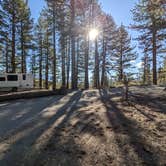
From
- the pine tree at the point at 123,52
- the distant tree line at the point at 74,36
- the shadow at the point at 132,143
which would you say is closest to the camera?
the shadow at the point at 132,143

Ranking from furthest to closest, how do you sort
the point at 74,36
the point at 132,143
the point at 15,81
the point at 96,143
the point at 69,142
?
the point at 15,81 < the point at 74,36 < the point at 69,142 < the point at 96,143 < the point at 132,143

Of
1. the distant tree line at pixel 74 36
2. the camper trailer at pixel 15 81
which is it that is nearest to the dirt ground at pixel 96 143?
the distant tree line at pixel 74 36

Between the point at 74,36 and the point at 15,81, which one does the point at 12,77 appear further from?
the point at 74,36

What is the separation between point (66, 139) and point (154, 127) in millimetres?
2203

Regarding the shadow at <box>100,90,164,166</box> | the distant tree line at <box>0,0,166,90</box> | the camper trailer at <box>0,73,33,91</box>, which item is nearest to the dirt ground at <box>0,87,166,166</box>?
the shadow at <box>100,90,164,166</box>

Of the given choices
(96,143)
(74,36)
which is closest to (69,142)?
(96,143)

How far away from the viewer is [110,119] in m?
6.09

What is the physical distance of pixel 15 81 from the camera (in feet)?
80.0

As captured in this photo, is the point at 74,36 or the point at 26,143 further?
the point at 74,36

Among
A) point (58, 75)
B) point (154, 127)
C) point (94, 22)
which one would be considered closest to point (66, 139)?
point (154, 127)

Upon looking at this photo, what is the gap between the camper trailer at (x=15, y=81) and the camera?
939 inches

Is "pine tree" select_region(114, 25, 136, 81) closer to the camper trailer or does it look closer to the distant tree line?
the distant tree line

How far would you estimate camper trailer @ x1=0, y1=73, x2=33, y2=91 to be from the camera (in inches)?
939

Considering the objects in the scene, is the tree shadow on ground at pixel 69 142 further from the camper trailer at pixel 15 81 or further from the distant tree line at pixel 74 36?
the camper trailer at pixel 15 81
